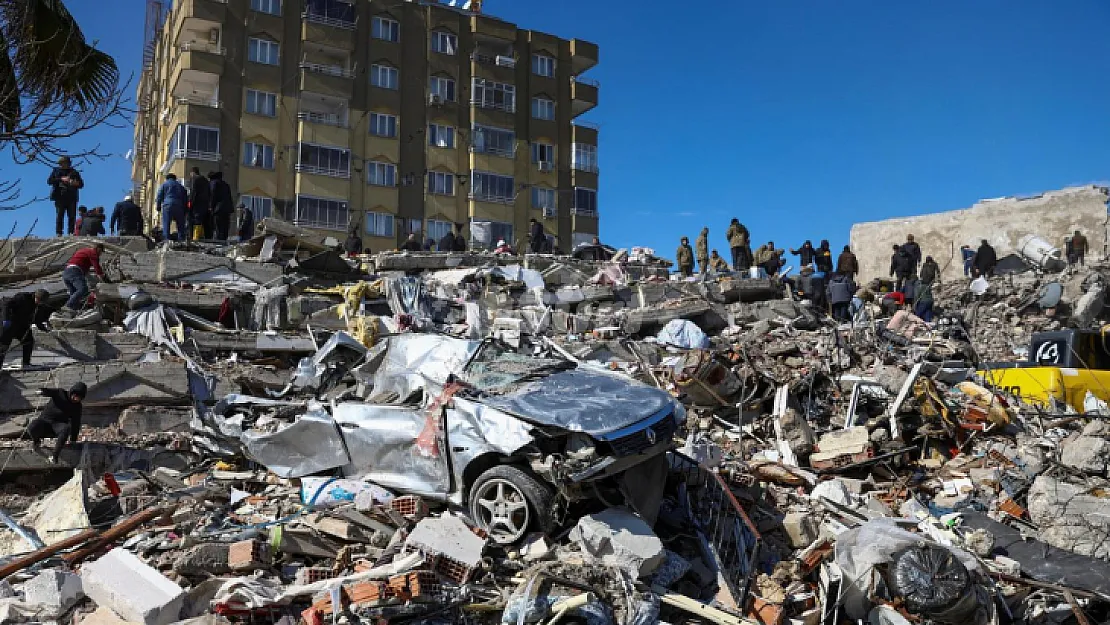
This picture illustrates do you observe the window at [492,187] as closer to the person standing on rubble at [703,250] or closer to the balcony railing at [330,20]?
the balcony railing at [330,20]

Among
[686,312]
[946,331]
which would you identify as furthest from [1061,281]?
[686,312]

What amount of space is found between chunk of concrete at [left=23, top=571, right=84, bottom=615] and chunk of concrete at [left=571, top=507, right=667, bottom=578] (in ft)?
11.5

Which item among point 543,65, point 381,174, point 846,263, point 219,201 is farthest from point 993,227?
point 381,174

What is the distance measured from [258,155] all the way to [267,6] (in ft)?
22.0

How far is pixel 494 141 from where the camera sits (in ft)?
137

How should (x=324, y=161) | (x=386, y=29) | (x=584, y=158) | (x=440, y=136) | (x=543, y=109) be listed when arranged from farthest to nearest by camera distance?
(x=584, y=158) < (x=543, y=109) < (x=440, y=136) < (x=386, y=29) < (x=324, y=161)

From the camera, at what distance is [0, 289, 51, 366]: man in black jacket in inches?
416

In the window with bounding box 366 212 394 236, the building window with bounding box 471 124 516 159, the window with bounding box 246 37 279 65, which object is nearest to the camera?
the window with bounding box 246 37 279 65

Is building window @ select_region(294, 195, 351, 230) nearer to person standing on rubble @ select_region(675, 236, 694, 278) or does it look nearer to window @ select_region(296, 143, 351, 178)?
window @ select_region(296, 143, 351, 178)

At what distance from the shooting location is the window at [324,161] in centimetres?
3703

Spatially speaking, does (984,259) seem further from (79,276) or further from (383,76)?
(383,76)

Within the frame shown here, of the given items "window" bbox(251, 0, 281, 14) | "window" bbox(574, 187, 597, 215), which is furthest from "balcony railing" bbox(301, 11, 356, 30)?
"window" bbox(574, 187, 597, 215)

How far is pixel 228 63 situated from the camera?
1407 inches

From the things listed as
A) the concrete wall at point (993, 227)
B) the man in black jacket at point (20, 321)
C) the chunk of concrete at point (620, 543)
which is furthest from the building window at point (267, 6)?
the chunk of concrete at point (620, 543)
